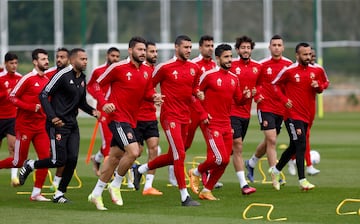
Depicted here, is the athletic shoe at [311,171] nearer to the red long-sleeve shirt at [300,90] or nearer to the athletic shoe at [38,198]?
the red long-sleeve shirt at [300,90]

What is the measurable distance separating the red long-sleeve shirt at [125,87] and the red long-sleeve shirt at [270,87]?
13.5 ft

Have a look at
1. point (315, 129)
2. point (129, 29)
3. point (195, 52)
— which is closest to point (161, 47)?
point (195, 52)

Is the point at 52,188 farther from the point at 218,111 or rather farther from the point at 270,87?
the point at 270,87

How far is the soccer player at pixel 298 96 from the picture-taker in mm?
19047

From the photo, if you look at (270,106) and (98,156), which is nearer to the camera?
(270,106)

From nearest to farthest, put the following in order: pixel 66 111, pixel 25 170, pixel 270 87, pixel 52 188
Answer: pixel 66 111 → pixel 25 170 → pixel 52 188 → pixel 270 87

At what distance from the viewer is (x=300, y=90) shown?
19312 millimetres

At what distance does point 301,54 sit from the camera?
1928cm

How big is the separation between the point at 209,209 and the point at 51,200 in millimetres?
2819

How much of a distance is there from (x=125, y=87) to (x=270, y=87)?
4.71 m

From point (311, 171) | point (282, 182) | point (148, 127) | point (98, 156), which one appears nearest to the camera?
point (148, 127)

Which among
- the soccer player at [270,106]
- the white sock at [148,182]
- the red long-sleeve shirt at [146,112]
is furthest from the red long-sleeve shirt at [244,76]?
the white sock at [148,182]

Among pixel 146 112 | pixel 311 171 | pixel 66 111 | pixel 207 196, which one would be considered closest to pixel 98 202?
pixel 66 111

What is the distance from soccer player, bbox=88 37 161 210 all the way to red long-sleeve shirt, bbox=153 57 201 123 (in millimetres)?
549
